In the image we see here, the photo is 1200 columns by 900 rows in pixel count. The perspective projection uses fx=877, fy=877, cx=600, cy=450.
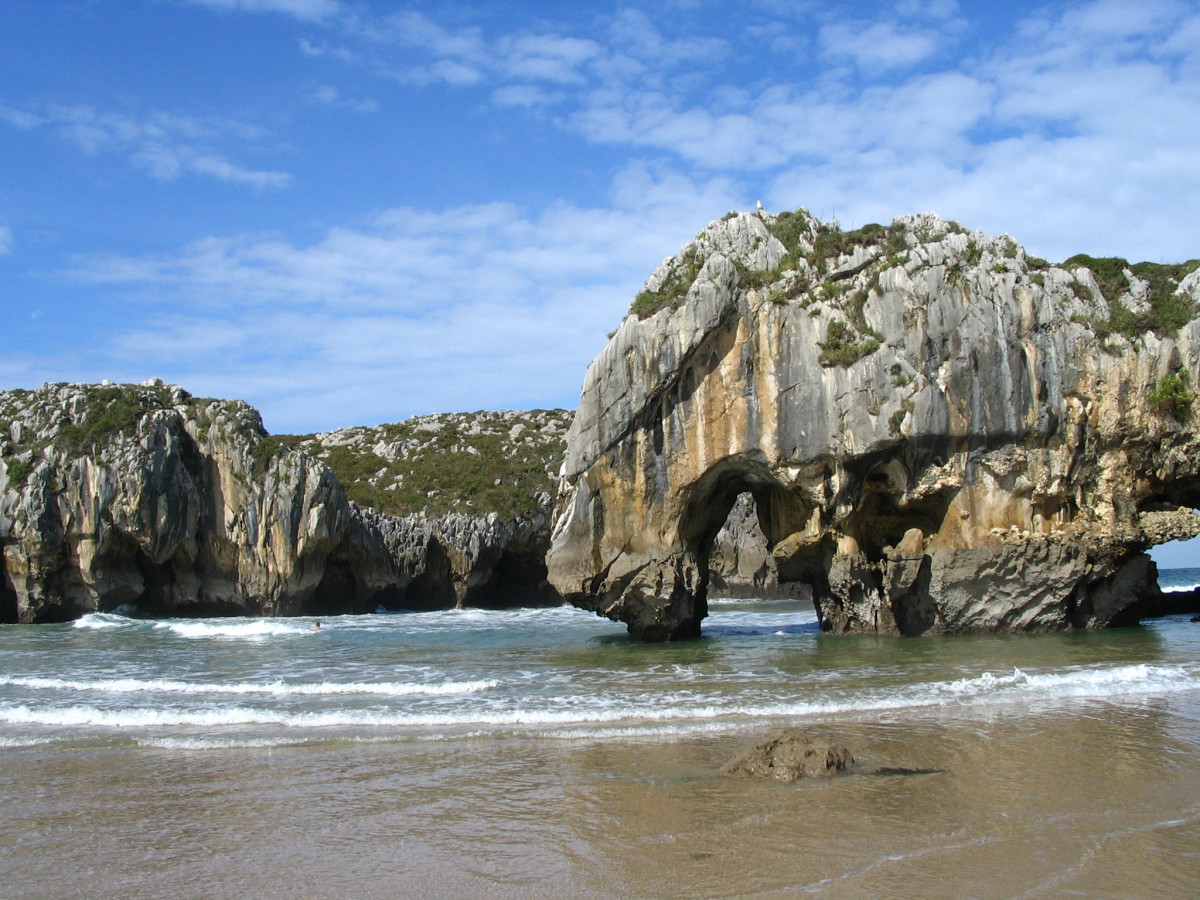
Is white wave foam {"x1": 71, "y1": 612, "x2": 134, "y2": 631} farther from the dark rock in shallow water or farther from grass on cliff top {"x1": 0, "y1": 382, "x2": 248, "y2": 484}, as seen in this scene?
the dark rock in shallow water

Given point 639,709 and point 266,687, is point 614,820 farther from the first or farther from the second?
point 266,687

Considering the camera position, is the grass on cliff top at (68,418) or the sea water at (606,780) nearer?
the sea water at (606,780)

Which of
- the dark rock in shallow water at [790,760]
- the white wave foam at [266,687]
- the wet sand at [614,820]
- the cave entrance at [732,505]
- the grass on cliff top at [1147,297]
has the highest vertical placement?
the grass on cliff top at [1147,297]

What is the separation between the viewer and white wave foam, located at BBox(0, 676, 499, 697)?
1549 centimetres

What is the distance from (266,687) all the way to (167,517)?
941 inches

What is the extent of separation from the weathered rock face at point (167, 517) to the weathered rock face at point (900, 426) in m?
21.1

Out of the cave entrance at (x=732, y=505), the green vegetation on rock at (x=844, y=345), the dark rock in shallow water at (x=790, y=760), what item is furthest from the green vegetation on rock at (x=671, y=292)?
the dark rock in shallow water at (x=790, y=760)

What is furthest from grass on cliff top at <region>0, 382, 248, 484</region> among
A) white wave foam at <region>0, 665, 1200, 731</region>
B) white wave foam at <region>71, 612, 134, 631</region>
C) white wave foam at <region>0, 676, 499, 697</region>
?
white wave foam at <region>0, 665, 1200, 731</region>

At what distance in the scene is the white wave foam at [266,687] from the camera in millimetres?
15492

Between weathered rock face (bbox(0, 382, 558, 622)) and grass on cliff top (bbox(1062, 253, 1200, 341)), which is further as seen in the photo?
weathered rock face (bbox(0, 382, 558, 622))

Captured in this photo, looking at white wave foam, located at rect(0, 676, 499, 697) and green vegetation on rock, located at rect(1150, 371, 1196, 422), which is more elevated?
green vegetation on rock, located at rect(1150, 371, 1196, 422)

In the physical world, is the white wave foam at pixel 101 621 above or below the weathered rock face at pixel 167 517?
below

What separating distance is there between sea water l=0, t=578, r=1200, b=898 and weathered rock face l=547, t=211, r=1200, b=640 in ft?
12.2

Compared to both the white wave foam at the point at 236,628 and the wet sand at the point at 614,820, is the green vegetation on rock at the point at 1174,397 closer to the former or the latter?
the wet sand at the point at 614,820
